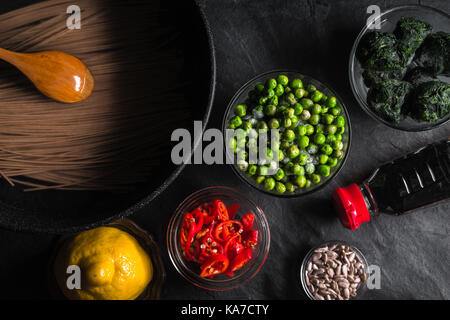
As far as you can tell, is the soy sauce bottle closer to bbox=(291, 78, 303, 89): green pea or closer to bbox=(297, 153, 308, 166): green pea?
bbox=(297, 153, 308, 166): green pea

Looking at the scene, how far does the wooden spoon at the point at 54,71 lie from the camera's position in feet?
4.57

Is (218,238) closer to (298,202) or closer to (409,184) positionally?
(298,202)

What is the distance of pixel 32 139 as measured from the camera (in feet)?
5.01

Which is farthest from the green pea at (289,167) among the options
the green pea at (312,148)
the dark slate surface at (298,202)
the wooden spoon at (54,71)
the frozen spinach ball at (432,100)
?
the wooden spoon at (54,71)

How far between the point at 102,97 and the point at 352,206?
1.12 m

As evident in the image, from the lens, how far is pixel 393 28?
5.90 feet

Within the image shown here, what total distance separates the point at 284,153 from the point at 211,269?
0.60 metres

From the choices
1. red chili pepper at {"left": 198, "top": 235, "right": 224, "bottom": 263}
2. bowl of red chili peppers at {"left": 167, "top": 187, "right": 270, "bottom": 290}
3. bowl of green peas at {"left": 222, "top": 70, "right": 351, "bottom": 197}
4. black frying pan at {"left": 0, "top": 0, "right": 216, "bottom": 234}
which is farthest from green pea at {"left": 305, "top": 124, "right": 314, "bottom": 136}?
red chili pepper at {"left": 198, "top": 235, "right": 224, "bottom": 263}

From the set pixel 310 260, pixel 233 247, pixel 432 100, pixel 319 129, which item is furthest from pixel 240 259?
pixel 432 100

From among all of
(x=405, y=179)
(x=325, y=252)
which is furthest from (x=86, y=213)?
(x=405, y=179)

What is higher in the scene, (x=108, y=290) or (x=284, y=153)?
(x=284, y=153)

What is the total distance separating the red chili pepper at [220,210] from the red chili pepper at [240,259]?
166mm

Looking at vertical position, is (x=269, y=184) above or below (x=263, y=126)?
below
